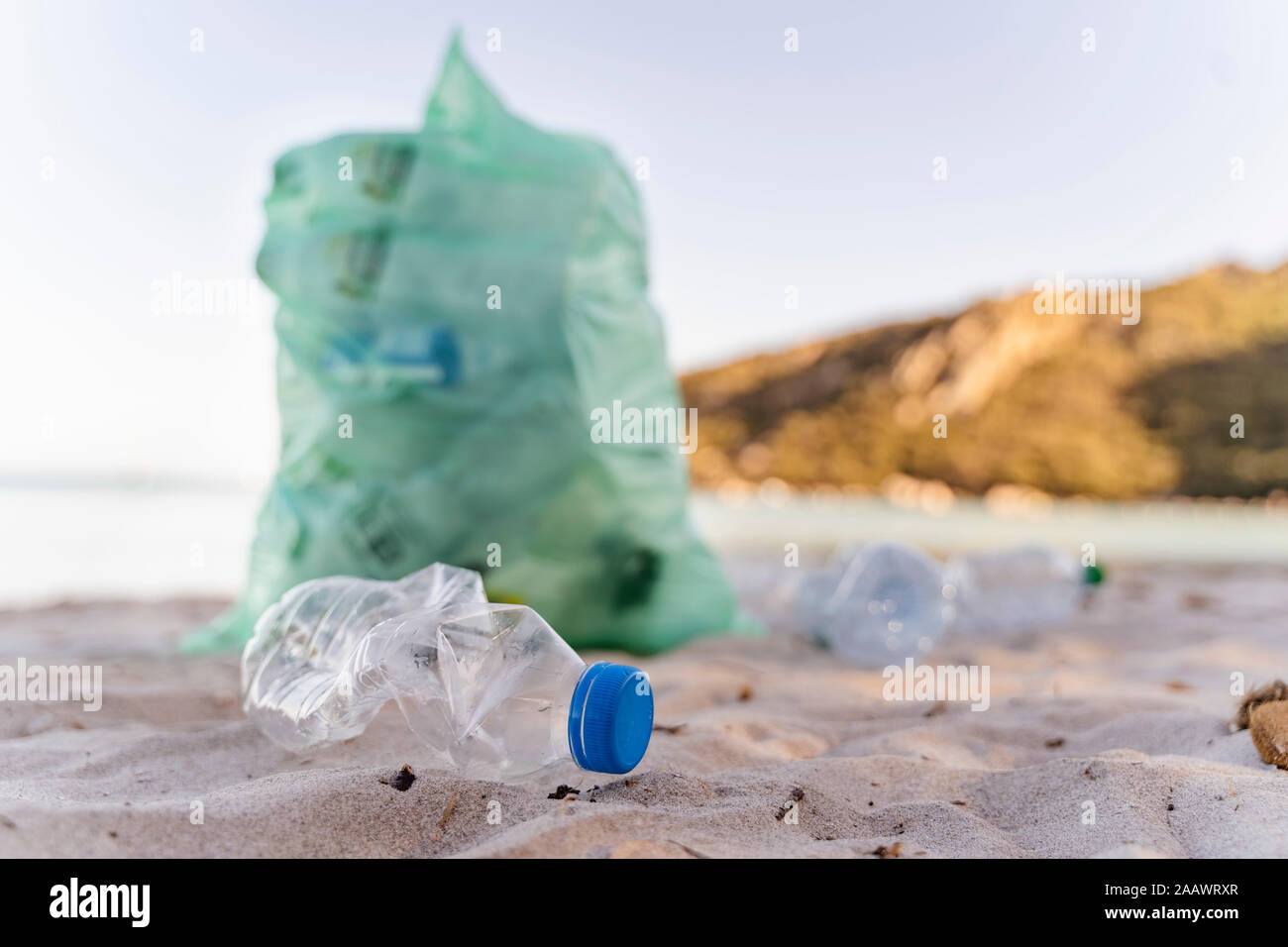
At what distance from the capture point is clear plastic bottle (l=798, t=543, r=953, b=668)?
7.48ft

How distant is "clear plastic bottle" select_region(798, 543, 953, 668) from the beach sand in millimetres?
367

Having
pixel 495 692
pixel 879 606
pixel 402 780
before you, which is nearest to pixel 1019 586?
pixel 879 606

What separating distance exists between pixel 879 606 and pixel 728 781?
1.45 m

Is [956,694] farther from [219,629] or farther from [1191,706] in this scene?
[219,629]

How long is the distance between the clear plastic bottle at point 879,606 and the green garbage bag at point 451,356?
0.72m

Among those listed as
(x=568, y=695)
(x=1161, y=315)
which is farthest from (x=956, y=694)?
(x=1161, y=315)

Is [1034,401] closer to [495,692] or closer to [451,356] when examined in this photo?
[451,356]

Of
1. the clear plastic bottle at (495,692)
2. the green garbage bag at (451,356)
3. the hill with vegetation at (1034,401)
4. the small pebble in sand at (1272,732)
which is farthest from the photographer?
the hill with vegetation at (1034,401)

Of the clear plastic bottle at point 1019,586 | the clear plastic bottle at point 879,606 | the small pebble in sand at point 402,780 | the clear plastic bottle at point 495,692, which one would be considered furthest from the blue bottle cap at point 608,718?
the clear plastic bottle at point 1019,586

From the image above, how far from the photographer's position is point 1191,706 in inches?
58.8

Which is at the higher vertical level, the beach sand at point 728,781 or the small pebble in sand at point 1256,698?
the small pebble in sand at point 1256,698

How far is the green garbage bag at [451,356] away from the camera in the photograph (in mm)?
1871

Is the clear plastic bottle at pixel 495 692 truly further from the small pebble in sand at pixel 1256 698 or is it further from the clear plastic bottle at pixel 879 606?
the clear plastic bottle at pixel 879 606
